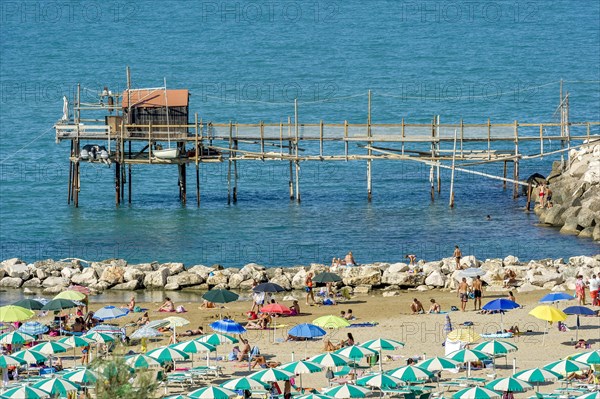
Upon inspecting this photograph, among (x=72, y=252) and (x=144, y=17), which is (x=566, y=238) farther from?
(x=144, y=17)

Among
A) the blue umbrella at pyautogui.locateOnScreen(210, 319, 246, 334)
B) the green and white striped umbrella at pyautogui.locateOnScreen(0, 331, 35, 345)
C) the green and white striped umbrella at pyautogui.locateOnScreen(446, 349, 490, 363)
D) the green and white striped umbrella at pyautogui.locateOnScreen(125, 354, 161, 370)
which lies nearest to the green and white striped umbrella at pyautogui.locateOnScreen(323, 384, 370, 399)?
the green and white striped umbrella at pyautogui.locateOnScreen(446, 349, 490, 363)

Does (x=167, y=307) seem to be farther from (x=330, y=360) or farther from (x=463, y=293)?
(x=330, y=360)

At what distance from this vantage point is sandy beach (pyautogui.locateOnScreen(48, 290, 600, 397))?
3981 cm

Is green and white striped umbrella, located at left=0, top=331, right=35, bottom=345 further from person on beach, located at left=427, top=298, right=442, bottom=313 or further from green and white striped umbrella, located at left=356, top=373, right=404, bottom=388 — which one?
person on beach, located at left=427, top=298, right=442, bottom=313

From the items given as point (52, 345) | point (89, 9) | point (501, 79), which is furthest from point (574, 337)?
point (89, 9)

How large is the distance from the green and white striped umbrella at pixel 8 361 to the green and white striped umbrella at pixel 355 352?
26.7 ft

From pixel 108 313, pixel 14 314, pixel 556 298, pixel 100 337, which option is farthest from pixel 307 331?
pixel 14 314

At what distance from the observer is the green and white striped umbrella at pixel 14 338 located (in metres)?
40.0

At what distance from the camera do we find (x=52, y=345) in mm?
38781

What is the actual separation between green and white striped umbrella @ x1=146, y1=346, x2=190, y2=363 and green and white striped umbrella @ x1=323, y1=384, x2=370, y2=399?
4.92 metres

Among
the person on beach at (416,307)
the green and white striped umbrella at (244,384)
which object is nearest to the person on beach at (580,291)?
the person on beach at (416,307)

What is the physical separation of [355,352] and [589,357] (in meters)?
5.89

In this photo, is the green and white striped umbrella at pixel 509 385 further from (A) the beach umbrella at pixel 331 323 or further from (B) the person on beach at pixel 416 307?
(B) the person on beach at pixel 416 307

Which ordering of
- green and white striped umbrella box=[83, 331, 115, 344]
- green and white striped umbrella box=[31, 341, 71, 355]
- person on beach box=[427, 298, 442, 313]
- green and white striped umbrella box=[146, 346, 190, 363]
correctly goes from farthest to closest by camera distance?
person on beach box=[427, 298, 442, 313], green and white striped umbrella box=[83, 331, 115, 344], green and white striped umbrella box=[31, 341, 71, 355], green and white striped umbrella box=[146, 346, 190, 363]
